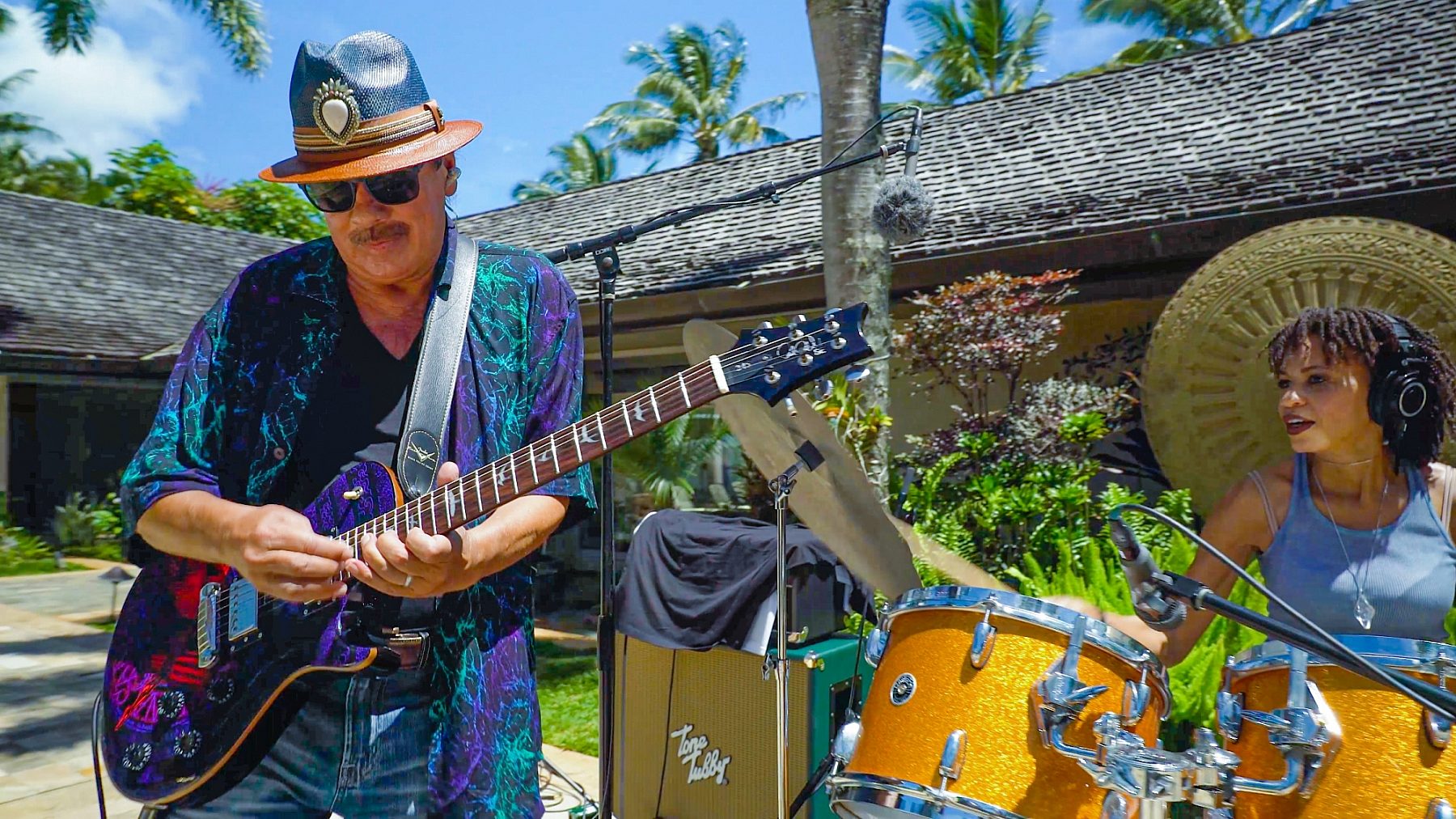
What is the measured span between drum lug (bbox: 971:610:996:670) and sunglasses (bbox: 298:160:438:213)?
4.62ft

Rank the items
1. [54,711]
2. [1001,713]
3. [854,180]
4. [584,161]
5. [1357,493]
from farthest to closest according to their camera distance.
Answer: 1. [584,161]
2. [54,711]
3. [854,180]
4. [1357,493]
5. [1001,713]

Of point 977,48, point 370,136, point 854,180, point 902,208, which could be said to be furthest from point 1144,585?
point 977,48

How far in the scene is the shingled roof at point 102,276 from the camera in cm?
1489

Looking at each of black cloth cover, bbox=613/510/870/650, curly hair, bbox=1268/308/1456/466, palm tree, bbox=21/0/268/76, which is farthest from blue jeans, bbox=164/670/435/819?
palm tree, bbox=21/0/268/76

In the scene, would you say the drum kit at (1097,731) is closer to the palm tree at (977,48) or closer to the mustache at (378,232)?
the mustache at (378,232)

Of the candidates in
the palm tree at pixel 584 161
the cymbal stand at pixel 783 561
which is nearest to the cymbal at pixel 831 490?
the cymbal stand at pixel 783 561

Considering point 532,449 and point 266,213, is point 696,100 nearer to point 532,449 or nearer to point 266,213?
point 266,213

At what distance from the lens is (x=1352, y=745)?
6.01 ft

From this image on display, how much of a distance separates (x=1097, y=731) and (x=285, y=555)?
1.44 m

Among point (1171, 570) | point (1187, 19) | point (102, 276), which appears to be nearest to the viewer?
point (1171, 570)

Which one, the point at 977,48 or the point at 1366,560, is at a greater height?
the point at 977,48

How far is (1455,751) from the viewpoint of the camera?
5.87ft

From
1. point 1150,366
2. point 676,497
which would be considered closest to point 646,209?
point 676,497

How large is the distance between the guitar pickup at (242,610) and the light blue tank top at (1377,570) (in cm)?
229
